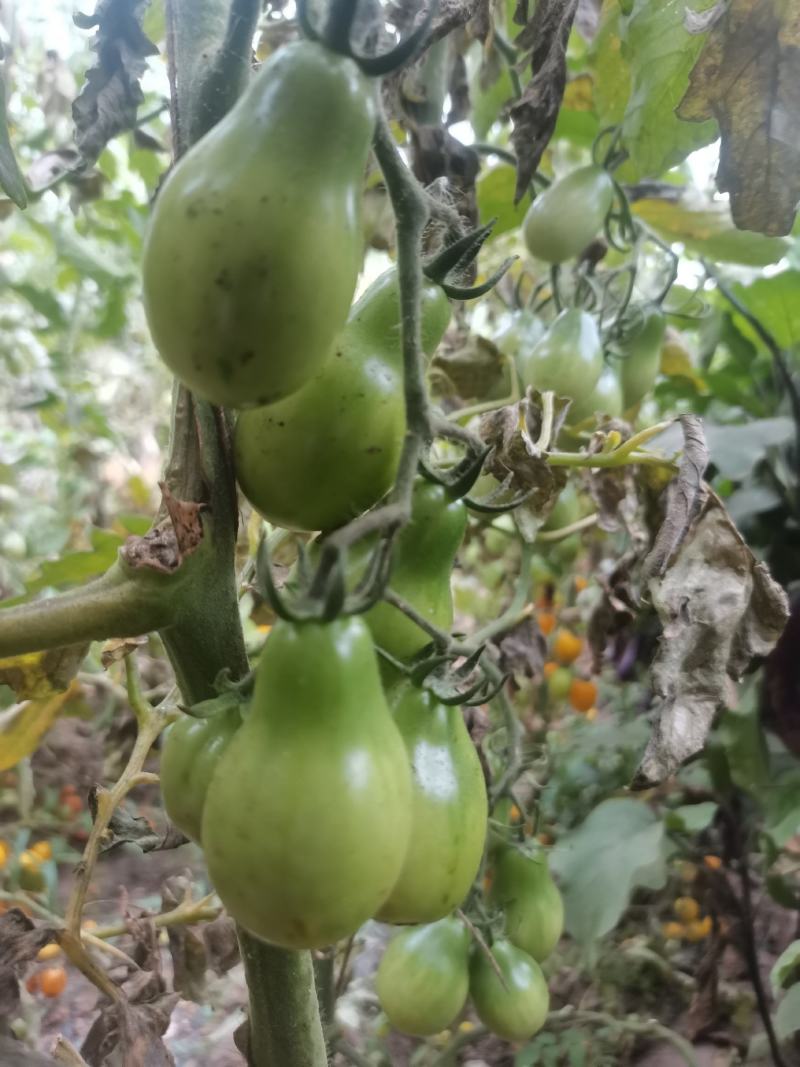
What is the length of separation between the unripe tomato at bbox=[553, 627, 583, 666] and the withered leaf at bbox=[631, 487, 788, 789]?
1037 millimetres

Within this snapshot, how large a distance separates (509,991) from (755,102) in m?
0.78

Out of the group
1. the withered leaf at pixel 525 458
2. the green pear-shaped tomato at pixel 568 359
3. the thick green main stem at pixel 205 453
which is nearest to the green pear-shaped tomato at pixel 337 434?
the thick green main stem at pixel 205 453

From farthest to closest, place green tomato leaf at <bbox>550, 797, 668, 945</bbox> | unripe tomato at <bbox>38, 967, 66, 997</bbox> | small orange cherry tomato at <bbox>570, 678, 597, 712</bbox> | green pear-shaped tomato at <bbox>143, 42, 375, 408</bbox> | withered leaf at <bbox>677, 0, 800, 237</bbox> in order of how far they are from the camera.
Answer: small orange cherry tomato at <bbox>570, 678, 597, 712</bbox> < unripe tomato at <bbox>38, 967, 66, 997</bbox> < green tomato leaf at <bbox>550, 797, 668, 945</bbox> < withered leaf at <bbox>677, 0, 800, 237</bbox> < green pear-shaped tomato at <bbox>143, 42, 375, 408</bbox>

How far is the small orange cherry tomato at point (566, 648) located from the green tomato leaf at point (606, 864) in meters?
0.43

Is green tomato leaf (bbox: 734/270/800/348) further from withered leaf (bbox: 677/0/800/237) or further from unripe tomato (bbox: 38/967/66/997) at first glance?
unripe tomato (bbox: 38/967/66/997)

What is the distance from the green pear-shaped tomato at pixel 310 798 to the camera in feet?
1.01

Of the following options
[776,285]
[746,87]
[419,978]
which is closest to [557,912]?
[419,978]

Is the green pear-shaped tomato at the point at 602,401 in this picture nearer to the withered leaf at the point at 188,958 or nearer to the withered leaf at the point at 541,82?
the withered leaf at the point at 541,82

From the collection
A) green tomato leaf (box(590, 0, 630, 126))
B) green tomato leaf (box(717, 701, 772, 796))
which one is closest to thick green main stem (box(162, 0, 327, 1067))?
green tomato leaf (box(590, 0, 630, 126))

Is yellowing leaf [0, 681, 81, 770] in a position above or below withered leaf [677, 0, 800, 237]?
below

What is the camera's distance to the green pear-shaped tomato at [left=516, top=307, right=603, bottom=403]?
0.88m

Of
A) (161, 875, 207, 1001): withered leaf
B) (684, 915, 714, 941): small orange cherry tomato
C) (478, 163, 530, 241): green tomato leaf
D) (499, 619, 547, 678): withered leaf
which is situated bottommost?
(684, 915, 714, 941): small orange cherry tomato

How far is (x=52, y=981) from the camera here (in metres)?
1.22

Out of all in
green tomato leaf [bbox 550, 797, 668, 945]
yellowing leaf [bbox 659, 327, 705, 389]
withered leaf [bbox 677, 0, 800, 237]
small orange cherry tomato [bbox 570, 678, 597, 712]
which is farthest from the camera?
small orange cherry tomato [bbox 570, 678, 597, 712]
